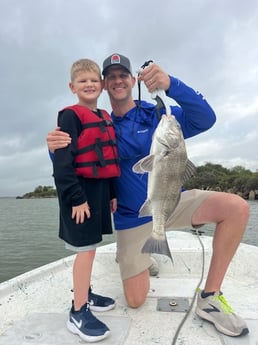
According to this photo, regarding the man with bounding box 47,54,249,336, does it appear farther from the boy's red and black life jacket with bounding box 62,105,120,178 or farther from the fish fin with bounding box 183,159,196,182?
the fish fin with bounding box 183,159,196,182

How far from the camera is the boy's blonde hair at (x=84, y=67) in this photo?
330 centimetres

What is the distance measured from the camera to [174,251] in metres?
5.06

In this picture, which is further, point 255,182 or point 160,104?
point 255,182

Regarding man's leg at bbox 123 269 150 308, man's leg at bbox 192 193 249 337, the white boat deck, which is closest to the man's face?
man's leg at bbox 192 193 249 337

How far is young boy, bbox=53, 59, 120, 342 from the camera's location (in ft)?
9.52

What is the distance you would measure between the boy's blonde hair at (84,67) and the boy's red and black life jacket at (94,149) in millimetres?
370

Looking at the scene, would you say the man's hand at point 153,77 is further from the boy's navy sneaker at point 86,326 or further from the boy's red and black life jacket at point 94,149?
the boy's navy sneaker at point 86,326

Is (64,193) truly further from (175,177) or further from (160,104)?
(160,104)

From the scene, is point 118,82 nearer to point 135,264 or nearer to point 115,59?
point 115,59

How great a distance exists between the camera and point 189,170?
9.38 ft

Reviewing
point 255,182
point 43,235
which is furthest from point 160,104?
point 255,182

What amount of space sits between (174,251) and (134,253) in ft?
5.07

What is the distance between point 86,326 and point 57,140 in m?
1.64

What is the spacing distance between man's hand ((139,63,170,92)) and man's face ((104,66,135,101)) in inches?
27.3
